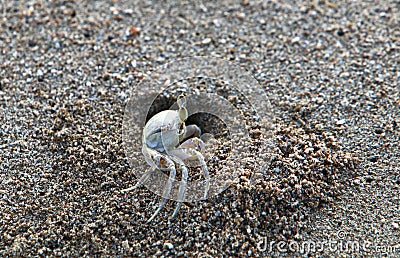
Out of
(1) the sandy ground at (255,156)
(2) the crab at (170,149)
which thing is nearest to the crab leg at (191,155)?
(2) the crab at (170,149)

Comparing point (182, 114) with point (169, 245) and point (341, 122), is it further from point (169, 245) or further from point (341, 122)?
point (341, 122)

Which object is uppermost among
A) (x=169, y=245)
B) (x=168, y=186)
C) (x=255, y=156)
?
(x=255, y=156)

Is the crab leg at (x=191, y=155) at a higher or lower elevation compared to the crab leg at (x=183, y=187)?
higher

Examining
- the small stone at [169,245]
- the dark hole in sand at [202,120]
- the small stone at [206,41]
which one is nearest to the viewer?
the small stone at [169,245]

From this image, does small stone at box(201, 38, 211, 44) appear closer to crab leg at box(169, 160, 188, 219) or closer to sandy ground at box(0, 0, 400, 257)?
sandy ground at box(0, 0, 400, 257)

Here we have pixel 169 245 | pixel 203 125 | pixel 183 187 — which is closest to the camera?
pixel 169 245

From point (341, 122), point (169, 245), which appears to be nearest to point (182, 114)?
point (169, 245)

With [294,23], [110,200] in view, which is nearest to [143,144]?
[110,200]

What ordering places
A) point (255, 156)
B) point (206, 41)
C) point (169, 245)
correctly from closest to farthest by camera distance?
point (169, 245) → point (255, 156) → point (206, 41)

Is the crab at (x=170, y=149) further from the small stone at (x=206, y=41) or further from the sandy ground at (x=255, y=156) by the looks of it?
the small stone at (x=206, y=41)
